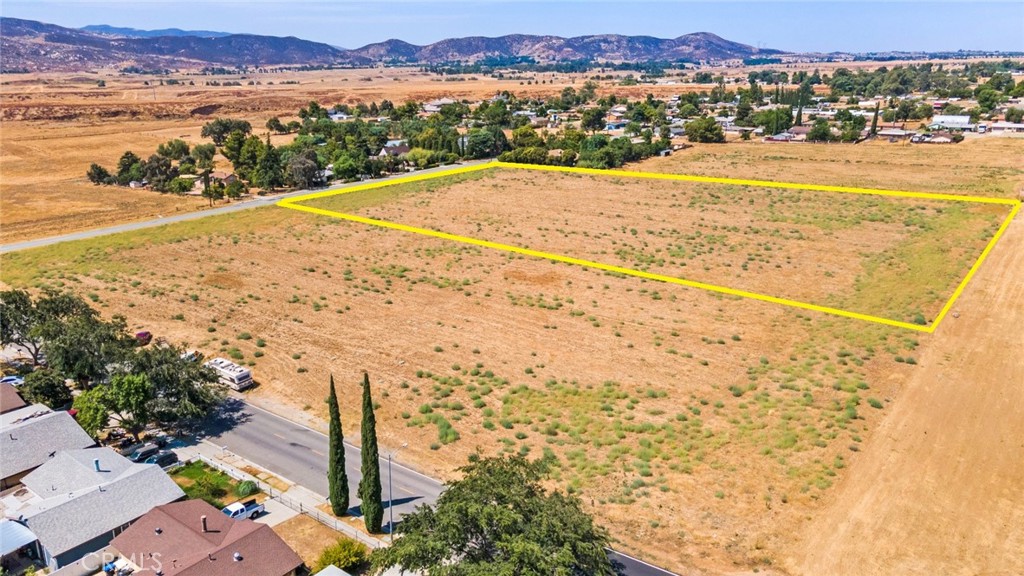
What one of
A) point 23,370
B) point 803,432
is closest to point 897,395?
point 803,432

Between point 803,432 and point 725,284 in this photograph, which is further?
point 725,284

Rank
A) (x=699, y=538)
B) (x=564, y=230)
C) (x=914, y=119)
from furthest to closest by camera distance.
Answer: (x=914, y=119) → (x=564, y=230) → (x=699, y=538)

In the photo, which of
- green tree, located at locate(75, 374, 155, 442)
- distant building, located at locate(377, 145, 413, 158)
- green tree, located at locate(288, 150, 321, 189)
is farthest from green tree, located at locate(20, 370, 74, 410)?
distant building, located at locate(377, 145, 413, 158)

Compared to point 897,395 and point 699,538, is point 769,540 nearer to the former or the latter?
point 699,538

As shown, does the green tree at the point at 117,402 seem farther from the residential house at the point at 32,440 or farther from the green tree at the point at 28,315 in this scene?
the green tree at the point at 28,315

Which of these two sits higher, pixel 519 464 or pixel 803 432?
pixel 519 464

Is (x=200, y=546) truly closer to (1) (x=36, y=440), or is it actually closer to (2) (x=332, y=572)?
(2) (x=332, y=572)

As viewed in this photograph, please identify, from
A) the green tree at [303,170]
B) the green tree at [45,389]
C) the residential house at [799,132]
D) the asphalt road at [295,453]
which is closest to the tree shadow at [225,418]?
the asphalt road at [295,453]
